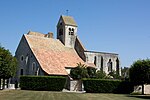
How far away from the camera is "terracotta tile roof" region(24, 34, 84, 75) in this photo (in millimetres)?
60000

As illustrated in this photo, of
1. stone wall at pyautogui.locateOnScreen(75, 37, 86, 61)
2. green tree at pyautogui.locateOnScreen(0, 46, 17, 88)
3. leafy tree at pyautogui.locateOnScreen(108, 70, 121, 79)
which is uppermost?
stone wall at pyautogui.locateOnScreen(75, 37, 86, 61)

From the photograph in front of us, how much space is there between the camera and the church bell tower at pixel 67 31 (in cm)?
7512

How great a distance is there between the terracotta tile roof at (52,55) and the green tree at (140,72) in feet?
50.5

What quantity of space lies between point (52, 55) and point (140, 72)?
21.4 metres

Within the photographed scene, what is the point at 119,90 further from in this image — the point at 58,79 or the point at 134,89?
the point at 58,79

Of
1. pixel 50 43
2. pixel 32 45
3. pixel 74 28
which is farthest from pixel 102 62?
pixel 32 45

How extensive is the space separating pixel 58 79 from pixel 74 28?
27.1 m

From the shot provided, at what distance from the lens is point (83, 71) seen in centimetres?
6156

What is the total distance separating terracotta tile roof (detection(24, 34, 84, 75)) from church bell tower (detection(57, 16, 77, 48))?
2.63 meters

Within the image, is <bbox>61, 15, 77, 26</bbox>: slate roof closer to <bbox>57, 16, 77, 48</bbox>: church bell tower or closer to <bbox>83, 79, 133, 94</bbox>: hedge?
<bbox>57, 16, 77, 48</bbox>: church bell tower

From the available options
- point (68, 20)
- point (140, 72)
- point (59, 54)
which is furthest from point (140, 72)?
point (68, 20)

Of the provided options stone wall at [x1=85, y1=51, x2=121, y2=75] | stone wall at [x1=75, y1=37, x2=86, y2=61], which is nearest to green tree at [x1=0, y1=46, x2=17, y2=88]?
stone wall at [x1=75, y1=37, x2=86, y2=61]

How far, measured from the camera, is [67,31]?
76.3 metres

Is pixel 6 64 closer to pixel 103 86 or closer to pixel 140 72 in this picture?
pixel 103 86
